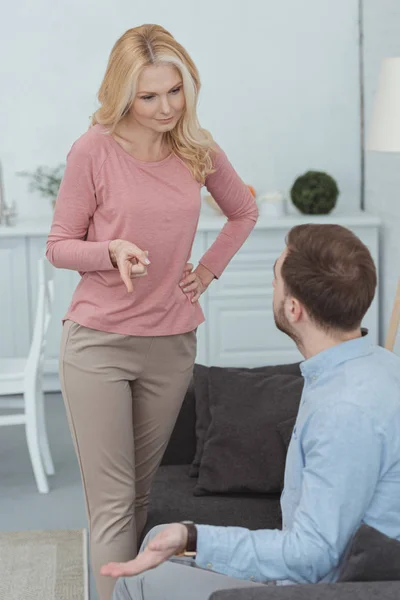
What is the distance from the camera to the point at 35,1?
513 centimetres

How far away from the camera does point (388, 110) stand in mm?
3242

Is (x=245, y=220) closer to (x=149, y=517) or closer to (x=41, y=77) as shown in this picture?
(x=149, y=517)

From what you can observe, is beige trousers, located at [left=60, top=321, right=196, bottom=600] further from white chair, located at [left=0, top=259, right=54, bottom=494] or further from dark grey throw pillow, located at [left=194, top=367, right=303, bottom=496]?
white chair, located at [left=0, top=259, right=54, bottom=494]

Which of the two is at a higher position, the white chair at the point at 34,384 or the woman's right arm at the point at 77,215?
the woman's right arm at the point at 77,215

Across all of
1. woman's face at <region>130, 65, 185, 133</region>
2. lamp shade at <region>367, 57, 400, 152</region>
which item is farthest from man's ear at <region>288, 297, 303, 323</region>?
lamp shade at <region>367, 57, 400, 152</region>

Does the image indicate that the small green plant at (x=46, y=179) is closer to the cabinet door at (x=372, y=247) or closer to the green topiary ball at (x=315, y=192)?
the green topiary ball at (x=315, y=192)

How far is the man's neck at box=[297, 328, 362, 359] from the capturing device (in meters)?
1.72

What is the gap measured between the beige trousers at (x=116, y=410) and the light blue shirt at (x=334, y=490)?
608mm

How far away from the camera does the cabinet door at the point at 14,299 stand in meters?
4.81

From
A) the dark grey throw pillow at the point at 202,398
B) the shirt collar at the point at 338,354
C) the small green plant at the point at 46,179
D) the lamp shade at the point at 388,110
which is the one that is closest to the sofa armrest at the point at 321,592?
the shirt collar at the point at 338,354

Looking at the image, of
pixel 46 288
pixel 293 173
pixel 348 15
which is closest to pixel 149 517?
pixel 46 288

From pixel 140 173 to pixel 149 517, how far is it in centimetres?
91

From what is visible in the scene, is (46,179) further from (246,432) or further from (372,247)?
(246,432)

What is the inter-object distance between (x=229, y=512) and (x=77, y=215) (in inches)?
36.8
